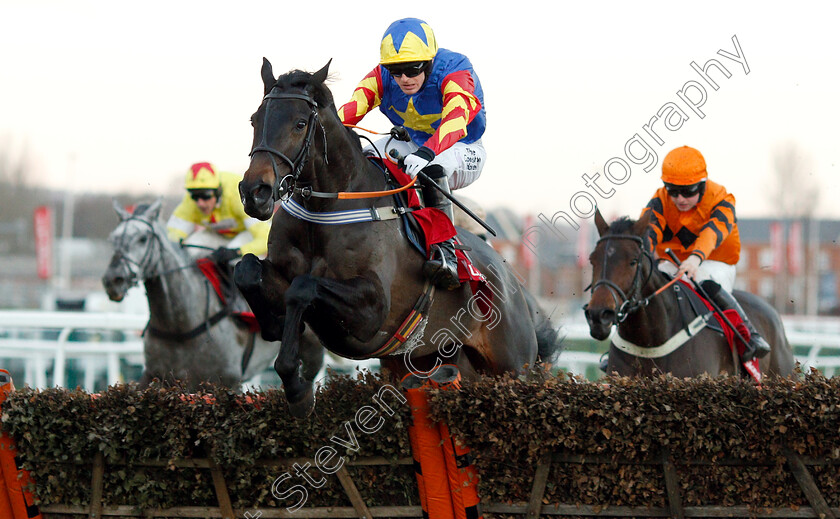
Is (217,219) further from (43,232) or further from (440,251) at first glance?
(43,232)

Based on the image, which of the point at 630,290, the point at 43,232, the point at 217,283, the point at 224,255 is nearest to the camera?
the point at 630,290

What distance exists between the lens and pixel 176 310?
6.79m

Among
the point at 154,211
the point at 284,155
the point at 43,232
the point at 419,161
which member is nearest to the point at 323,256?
the point at 284,155

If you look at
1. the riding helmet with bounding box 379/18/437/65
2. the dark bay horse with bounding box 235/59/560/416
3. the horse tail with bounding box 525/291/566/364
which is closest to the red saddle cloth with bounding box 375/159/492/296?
the dark bay horse with bounding box 235/59/560/416

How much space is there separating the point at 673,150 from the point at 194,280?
3970mm

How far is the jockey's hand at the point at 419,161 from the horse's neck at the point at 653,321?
1981mm

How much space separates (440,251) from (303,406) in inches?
42.7

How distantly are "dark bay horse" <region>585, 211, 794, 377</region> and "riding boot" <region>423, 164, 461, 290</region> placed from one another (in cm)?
120

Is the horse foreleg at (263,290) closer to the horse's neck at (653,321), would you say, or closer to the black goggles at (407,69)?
the black goggles at (407,69)

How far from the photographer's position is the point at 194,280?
7059 mm

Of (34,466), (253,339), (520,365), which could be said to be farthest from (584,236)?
(34,466)

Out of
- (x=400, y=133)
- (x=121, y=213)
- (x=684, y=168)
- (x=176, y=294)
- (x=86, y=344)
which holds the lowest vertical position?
(x=86, y=344)

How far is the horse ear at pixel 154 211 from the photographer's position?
7145mm

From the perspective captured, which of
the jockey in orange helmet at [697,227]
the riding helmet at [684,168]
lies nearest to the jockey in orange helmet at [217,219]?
the jockey in orange helmet at [697,227]
